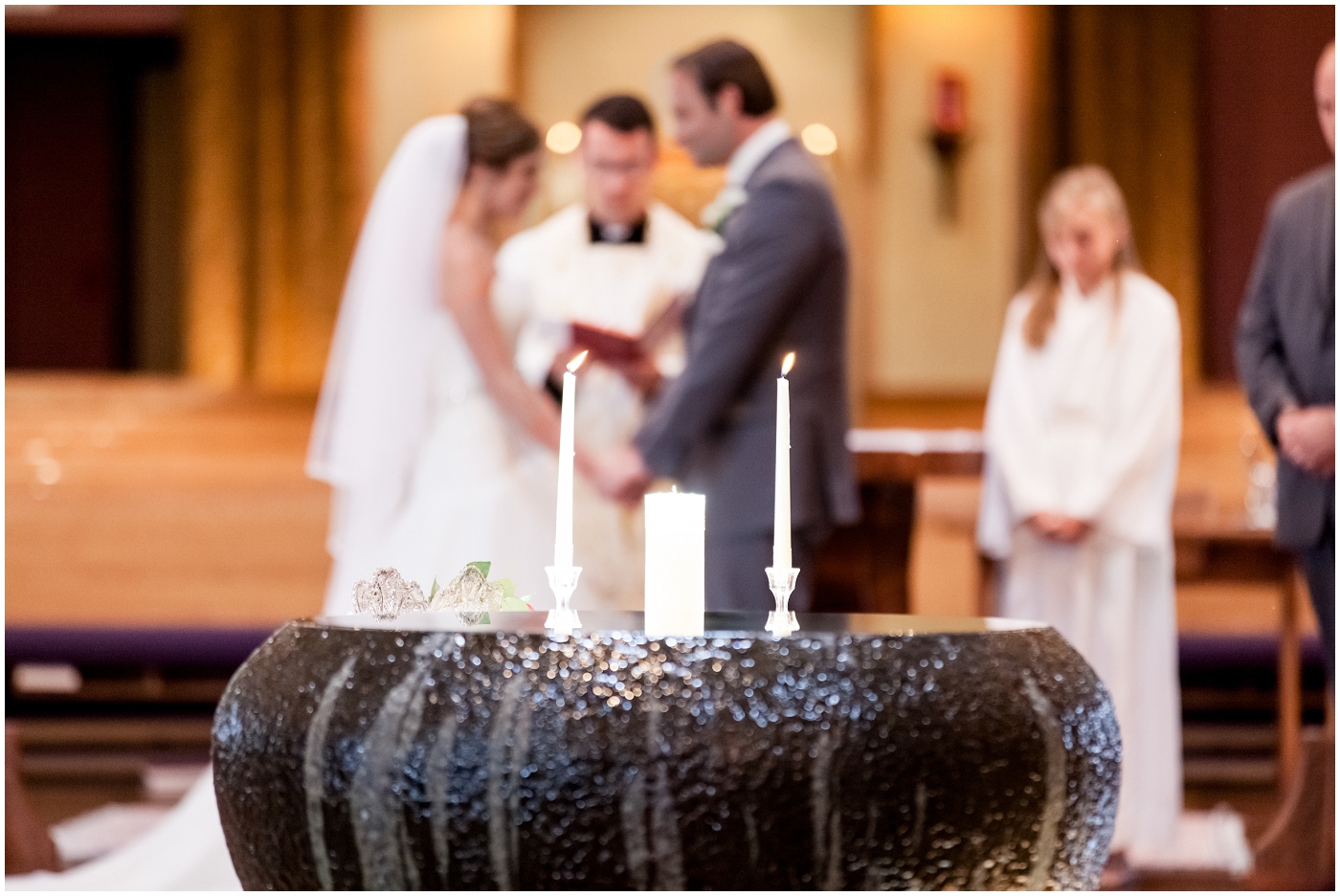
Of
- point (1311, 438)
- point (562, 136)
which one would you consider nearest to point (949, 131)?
point (562, 136)

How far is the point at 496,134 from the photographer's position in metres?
3.34

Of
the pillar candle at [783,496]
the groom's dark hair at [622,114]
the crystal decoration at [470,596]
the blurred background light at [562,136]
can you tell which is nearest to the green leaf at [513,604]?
the crystal decoration at [470,596]

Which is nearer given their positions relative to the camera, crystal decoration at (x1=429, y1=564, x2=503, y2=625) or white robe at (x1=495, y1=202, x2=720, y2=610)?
crystal decoration at (x1=429, y1=564, x2=503, y2=625)

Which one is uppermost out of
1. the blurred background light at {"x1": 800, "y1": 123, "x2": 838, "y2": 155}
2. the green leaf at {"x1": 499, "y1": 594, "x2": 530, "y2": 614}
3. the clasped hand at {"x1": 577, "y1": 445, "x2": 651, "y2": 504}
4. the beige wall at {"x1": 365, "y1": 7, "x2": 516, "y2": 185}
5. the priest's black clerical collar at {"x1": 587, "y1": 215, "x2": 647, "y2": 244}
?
the beige wall at {"x1": 365, "y1": 7, "x2": 516, "y2": 185}

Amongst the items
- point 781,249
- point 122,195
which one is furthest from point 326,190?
point 781,249

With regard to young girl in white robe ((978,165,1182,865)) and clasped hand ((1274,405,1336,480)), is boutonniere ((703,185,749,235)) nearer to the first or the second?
young girl in white robe ((978,165,1182,865))

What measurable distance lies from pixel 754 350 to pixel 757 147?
1.20 feet

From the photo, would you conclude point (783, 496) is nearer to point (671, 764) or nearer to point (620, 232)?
point (671, 764)

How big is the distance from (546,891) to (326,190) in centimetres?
617

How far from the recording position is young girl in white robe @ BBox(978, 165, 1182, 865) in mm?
3555

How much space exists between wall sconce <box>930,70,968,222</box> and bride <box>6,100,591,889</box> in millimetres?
3816

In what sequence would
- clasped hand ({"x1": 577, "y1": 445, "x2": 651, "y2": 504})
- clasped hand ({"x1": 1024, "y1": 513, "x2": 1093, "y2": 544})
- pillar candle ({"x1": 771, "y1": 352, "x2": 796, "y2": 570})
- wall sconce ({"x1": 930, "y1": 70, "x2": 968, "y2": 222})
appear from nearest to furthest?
pillar candle ({"x1": 771, "y1": 352, "x2": 796, "y2": 570}) → clasped hand ({"x1": 577, "y1": 445, "x2": 651, "y2": 504}) → clasped hand ({"x1": 1024, "y1": 513, "x2": 1093, "y2": 544}) → wall sconce ({"x1": 930, "y1": 70, "x2": 968, "y2": 222})

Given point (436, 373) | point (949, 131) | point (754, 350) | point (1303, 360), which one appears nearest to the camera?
point (1303, 360)

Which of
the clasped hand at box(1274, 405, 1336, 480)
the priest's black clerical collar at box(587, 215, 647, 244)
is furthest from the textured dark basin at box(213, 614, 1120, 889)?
the priest's black clerical collar at box(587, 215, 647, 244)
